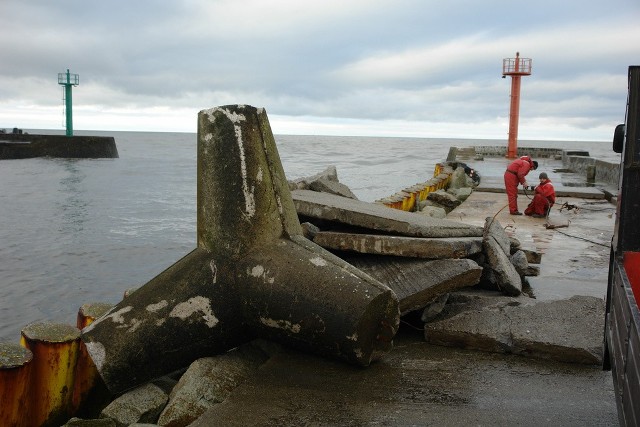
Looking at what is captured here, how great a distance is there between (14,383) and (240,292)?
151 centimetres

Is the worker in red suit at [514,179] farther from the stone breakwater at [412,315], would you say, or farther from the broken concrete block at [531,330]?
the broken concrete block at [531,330]

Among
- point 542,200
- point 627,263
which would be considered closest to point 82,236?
point 542,200

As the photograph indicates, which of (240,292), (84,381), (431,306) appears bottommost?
(84,381)

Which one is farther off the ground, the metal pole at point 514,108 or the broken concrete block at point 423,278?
the metal pole at point 514,108

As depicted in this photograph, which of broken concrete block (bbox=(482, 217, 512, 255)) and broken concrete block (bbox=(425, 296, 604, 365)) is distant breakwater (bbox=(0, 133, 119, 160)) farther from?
broken concrete block (bbox=(425, 296, 604, 365))

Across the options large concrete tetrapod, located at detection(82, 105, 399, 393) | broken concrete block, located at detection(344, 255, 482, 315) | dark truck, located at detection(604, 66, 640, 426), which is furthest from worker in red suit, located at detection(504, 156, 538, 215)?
dark truck, located at detection(604, 66, 640, 426)

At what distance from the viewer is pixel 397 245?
4.47 meters

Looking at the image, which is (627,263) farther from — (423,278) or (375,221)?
(375,221)

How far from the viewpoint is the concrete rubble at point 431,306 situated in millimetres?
3537

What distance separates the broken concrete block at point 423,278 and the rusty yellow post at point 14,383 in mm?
2407

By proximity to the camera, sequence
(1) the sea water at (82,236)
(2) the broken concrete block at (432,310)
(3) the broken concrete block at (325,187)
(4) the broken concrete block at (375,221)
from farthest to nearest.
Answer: (1) the sea water at (82,236), (3) the broken concrete block at (325,187), (4) the broken concrete block at (375,221), (2) the broken concrete block at (432,310)

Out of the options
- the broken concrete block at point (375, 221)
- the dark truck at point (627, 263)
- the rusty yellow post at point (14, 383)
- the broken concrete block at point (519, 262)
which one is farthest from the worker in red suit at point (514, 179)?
the rusty yellow post at point (14, 383)

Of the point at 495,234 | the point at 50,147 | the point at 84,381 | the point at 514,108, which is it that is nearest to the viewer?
the point at 84,381

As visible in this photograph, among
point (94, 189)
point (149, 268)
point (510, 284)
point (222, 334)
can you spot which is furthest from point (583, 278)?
point (94, 189)
